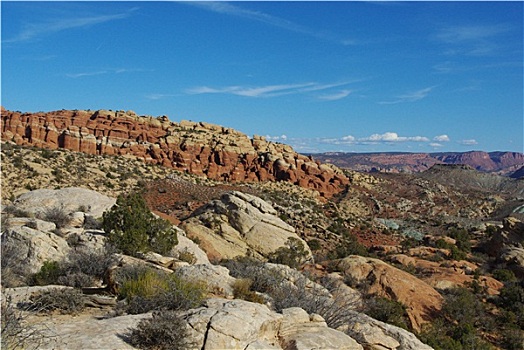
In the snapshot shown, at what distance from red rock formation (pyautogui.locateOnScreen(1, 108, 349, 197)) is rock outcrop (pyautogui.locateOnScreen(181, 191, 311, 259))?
35.2 meters

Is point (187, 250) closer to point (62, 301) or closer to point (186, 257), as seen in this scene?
point (186, 257)

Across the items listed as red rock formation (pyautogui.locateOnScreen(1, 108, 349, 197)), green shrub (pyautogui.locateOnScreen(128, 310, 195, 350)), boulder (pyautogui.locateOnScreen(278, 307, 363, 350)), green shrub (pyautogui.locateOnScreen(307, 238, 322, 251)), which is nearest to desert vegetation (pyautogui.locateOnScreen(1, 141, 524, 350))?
green shrub (pyautogui.locateOnScreen(128, 310, 195, 350))

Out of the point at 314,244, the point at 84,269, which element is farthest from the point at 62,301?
the point at 314,244

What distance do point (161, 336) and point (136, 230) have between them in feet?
27.6

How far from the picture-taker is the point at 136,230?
1357 cm

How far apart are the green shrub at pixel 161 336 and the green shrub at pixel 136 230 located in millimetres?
7414

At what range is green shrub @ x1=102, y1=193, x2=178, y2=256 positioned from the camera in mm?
13016

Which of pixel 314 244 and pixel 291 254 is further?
pixel 314 244

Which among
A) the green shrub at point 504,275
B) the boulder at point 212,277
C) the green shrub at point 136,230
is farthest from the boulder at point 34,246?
the green shrub at point 504,275

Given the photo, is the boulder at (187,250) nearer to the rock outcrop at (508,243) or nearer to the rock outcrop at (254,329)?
the rock outcrop at (254,329)

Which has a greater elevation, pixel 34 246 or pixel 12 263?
pixel 34 246

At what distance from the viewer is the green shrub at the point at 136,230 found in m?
13.0

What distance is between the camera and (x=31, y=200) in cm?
2028

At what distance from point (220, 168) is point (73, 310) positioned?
53.6 metres
